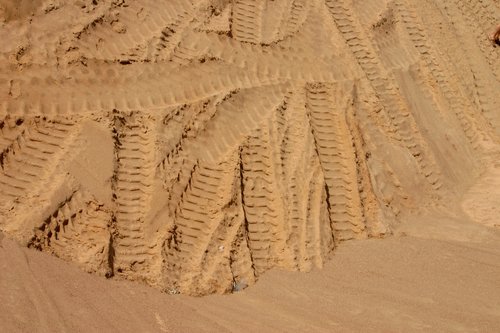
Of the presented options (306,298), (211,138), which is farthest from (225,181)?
(306,298)

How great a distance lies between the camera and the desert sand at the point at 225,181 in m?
4.21

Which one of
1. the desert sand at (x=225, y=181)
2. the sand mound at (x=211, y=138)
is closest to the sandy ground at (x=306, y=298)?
the desert sand at (x=225, y=181)

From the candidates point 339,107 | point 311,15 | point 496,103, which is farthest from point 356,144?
point 496,103

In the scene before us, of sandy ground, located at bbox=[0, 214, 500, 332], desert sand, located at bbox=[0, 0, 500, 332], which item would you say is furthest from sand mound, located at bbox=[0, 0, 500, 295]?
sandy ground, located at bbox=[0, 214, 500, 332]

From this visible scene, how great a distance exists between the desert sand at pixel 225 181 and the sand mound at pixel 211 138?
0.01m

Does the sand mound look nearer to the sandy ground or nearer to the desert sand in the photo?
the desert sand

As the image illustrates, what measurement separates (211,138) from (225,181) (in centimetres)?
34

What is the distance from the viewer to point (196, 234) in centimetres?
454

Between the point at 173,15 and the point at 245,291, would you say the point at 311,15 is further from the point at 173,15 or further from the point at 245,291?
the point at 245,291

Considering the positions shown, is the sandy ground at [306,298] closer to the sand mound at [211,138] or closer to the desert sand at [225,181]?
the desert sand at [225,181]

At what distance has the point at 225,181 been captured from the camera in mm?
4727

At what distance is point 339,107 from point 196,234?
65.0 inches

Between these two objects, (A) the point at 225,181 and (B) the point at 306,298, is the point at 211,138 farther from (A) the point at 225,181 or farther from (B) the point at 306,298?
(B) the point at 306,298

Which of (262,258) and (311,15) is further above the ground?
(311,15)
